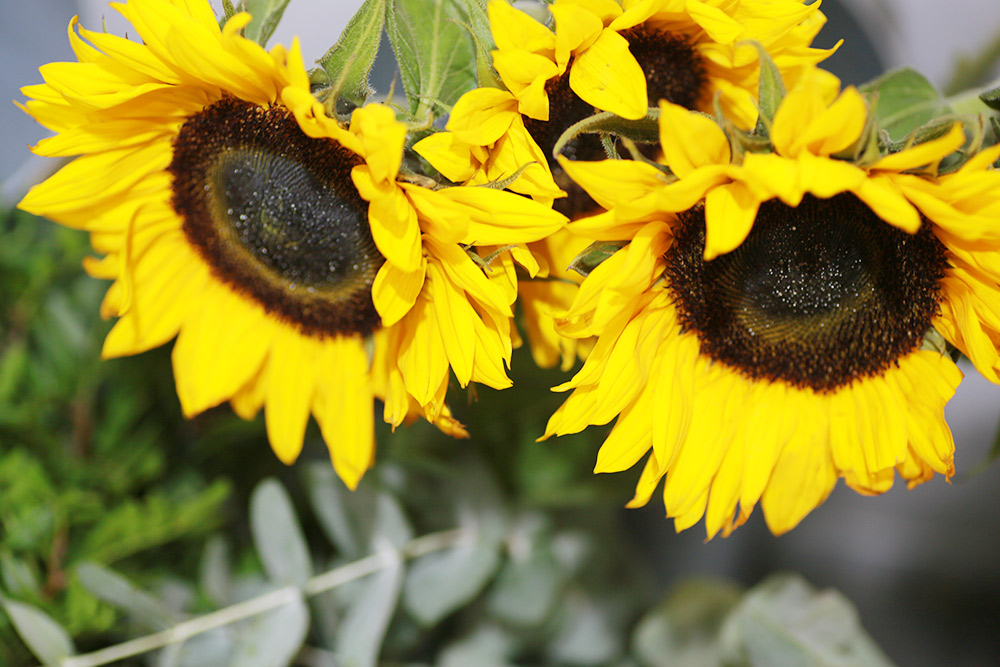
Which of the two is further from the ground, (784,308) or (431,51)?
(431,51)

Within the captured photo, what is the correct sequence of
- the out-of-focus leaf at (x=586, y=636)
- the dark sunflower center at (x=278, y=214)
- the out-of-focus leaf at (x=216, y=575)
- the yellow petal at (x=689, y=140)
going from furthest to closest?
1. the out-of-focus leaf at (x=586, y=636)
2. the out-of-focus leaf at (x=216, y=575)
3. the dark sunflower center at (x=278, y=214)
4. the yellow petal at (x=689, y=140)

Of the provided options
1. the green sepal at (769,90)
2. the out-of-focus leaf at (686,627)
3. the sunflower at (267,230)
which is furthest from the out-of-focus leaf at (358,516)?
the green sepal at (769,90)

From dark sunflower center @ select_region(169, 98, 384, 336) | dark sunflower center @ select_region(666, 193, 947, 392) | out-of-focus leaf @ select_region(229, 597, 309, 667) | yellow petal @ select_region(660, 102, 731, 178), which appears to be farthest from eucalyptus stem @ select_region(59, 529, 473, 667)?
yellow petal @ select_region(660, 102, 731, 178)

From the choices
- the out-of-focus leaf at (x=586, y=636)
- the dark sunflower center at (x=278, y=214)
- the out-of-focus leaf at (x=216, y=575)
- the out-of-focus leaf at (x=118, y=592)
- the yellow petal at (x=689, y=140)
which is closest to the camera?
the yellow petal at (x=689, y=140)

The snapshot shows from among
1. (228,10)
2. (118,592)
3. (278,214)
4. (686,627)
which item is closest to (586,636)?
(686,627)

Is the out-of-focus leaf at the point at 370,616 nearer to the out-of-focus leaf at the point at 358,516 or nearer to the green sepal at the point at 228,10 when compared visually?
the out-of-focus leaf at the point at 358,516

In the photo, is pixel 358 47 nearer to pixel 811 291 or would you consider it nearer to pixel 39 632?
pixel 811 291

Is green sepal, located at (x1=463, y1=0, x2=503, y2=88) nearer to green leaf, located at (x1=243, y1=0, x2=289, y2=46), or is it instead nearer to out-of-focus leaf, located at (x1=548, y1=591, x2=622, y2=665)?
green leaf, located at (x1=243, y1=0, x2=289, y2=46)
